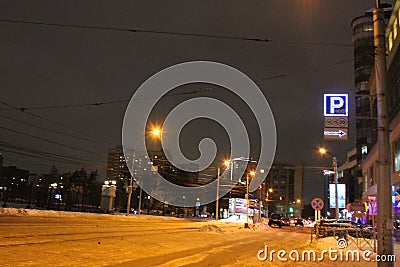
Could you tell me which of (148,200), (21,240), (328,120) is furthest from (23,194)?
(148,200)

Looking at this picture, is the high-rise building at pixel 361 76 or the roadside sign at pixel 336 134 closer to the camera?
the roadside sign at pixel 336 134

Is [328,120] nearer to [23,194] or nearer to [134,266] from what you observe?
[134,266]

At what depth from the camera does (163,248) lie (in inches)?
625

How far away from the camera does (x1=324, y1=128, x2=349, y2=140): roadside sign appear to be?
12.5 metres

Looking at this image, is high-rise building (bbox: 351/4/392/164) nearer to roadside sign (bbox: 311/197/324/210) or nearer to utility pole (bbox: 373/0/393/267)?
roadside sign (bbox: 311/197/324/210)

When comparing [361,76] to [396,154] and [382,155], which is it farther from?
[382,155]

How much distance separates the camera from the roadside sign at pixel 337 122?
1269cm

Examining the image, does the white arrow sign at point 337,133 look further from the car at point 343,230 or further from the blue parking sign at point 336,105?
the car at point 343,230

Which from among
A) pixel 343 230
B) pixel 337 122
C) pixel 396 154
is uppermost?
pixel 396 154

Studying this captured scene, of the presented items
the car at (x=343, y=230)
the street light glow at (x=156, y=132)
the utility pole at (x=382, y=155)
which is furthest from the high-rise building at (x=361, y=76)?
the utility pole at (x=382, y=155)

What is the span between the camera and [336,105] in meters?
13.4

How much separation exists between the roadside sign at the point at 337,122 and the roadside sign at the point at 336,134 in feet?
0.40

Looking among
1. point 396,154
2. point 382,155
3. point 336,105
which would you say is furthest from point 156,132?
point 382,155

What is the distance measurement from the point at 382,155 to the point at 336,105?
9.54 ft
